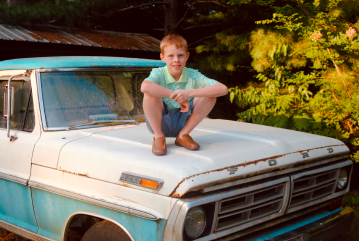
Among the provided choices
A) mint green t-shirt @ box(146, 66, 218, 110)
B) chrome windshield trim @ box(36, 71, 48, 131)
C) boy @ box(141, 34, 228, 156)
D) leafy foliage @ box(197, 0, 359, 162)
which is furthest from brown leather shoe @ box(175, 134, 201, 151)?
leafy foliage @ box(197, 0, 359, 162)

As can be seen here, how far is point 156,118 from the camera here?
9.05 ft

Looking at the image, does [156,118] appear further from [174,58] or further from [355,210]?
[355,210]

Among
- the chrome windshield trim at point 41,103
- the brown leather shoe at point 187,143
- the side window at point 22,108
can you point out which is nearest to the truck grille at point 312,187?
the brown leather shoe at point 187,143

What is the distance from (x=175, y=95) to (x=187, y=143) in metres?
0.39

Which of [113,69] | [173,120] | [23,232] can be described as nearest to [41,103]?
[113,69]

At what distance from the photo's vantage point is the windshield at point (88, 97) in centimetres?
333

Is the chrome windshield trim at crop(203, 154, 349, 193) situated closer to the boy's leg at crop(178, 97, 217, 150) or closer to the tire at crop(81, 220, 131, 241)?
the boy's leg at crop(178, 97, 217, 150)

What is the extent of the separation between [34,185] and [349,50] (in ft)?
13.2

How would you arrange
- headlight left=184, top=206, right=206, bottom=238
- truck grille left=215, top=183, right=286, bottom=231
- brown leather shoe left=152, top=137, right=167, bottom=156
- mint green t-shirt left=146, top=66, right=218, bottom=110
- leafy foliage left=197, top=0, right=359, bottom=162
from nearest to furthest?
headlight left=184, top=206, right=206, bottom=238, truck grille left=215, top=183, right=286, bottom=231, brown leather shoe left=152, top=137, right=167, bottom=156, mint green t-shirt left=146, top=66, right=218, bottom=110, leafy foliage left=197, top=0, right=359, bottom=162

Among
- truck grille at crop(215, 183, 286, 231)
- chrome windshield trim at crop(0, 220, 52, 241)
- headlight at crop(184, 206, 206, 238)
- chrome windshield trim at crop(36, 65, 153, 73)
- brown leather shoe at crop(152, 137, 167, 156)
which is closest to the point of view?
headlight at crop(184, 206, 206, 238)

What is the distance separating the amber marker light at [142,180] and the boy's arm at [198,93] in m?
0.54

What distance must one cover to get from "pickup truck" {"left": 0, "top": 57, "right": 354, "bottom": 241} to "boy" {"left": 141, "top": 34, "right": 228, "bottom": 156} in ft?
0.40

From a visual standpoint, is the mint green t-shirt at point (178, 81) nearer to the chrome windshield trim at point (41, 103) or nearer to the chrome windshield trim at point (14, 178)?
the chrome windshield trim at point (41, 103)

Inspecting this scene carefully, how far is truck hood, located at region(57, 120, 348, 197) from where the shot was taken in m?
2.37
